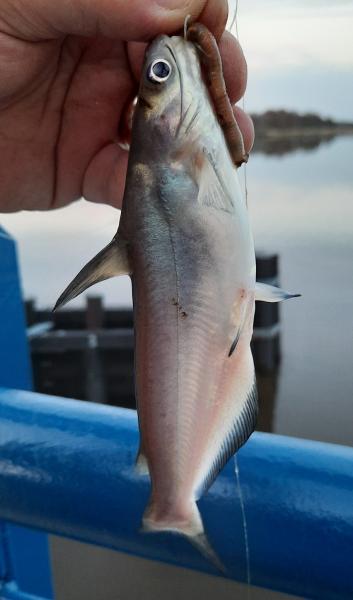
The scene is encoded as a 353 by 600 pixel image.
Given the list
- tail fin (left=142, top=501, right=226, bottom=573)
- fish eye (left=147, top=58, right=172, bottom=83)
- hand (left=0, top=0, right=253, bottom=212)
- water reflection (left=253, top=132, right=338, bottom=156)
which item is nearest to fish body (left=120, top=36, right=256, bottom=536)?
tail fin (left=142, top=501, right=226, bottom=573)

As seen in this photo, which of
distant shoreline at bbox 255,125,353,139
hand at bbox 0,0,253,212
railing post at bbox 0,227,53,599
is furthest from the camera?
distant shoreline at bbox 255,125,353,139

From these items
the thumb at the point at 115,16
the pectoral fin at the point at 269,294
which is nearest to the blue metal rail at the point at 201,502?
the pectoral fin at the point at 269,294

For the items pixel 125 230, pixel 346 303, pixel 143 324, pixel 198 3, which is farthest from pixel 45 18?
pixel 346 303

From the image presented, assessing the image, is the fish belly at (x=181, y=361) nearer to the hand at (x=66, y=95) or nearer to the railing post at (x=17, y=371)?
the hand at (x=66, y=95)

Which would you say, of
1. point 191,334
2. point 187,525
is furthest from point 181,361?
point 187,525

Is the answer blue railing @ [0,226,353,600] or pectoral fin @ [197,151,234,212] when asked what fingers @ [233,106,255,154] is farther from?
blue railing @ [0,226,353,600]

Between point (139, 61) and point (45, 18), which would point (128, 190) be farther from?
point (139, 61)
